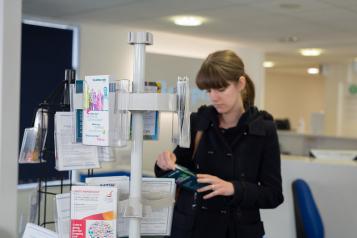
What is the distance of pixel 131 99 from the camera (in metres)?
1.32

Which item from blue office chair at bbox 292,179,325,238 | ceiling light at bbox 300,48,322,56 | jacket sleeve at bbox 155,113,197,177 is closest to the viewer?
jacket sleeve at bbox 155,113,197,177

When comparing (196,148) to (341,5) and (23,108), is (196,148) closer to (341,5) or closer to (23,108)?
(341,5)

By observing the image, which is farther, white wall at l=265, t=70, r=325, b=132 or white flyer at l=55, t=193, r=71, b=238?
white wall at l=265, t=70, r=325, b=132

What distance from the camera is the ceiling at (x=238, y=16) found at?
3875mm

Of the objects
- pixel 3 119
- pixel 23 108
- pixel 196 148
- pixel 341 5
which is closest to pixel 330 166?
pixel 341 5

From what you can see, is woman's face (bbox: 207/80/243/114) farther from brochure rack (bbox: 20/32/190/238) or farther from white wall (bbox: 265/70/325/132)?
white wall (bbox: 265/70/325/132)

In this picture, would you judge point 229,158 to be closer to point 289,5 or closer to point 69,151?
point 69,151

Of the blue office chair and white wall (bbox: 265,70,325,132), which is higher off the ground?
white wall (bbox: 265,70,325,132)

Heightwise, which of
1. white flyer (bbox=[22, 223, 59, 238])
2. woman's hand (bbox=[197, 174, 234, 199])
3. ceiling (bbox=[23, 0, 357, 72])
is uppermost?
ceiling (bbox=[23, 0, 357, 72])

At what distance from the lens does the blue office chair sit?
330cm

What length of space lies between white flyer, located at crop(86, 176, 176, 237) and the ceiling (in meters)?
2.51

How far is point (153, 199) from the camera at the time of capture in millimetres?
1491

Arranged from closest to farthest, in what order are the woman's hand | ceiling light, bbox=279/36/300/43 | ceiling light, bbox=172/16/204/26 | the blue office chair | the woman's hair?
the woman's hand, the woman's hair, the blue office chair, ceiling light, bbox=172/16/204/26, ceiling light, bbox=279/36/300/43

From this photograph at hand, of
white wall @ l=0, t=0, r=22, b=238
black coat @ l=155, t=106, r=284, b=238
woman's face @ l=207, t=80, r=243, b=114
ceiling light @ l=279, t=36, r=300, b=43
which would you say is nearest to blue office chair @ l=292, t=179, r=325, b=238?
black coat @ l=155, t=106, r=284, b=238
